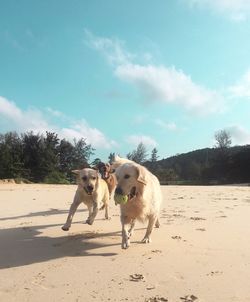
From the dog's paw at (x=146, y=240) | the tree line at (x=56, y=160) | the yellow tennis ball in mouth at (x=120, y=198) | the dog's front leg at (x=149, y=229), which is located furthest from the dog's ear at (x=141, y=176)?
the tree line at (x=56, y=160)

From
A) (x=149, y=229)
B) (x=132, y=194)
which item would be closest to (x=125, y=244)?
(x=149, y=229)

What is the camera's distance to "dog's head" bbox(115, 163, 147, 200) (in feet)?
24.3

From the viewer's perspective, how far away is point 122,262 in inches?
242

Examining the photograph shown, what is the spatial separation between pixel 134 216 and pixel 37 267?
205 centimetres

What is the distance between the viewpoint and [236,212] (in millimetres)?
11508

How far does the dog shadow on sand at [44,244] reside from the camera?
21.4 feet

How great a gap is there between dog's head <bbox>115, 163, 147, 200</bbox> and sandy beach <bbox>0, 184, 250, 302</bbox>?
837 mm

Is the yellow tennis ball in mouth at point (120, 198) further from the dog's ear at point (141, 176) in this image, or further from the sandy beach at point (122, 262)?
the sandy beach at point (122, 262)

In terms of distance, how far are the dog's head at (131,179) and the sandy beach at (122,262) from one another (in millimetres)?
837

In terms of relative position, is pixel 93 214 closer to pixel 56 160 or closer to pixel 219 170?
pixel 56 160

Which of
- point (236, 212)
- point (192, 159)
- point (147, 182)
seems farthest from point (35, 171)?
point (192, 159)

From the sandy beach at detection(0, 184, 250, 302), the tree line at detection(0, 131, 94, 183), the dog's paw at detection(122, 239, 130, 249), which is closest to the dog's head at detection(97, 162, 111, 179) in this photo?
the sandy beach at detection(0, 184, 250, 302)

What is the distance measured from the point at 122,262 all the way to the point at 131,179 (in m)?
1.67

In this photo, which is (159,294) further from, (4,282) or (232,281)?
(4,282)
